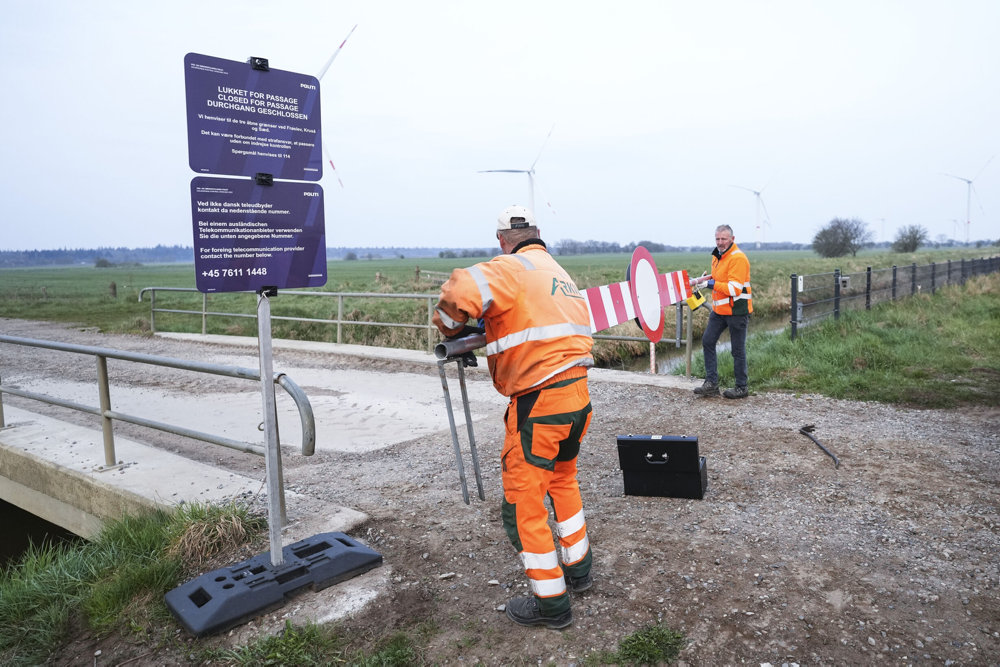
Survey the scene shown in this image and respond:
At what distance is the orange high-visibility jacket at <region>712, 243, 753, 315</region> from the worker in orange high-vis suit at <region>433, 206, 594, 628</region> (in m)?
5.00

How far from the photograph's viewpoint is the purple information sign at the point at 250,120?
3244 mm

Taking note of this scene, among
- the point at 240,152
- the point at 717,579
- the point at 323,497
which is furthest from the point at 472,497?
the point at 240,152

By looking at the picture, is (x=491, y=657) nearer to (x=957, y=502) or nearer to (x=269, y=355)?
(x=269, y=355)

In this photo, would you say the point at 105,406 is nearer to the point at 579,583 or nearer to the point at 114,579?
the point at 114,579

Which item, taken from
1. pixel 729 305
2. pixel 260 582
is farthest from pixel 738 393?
pixel 260 582

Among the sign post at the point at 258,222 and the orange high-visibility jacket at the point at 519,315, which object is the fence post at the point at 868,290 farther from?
the sign post at the point at 258,222

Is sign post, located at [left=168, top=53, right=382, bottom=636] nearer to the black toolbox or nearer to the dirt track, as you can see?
the dirt track

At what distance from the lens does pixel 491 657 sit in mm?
3008

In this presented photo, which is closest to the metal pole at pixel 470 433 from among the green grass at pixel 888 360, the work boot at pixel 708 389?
the work boot at pixel 708 389

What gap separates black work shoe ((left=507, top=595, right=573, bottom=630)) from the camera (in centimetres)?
317

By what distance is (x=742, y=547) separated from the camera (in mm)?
3998

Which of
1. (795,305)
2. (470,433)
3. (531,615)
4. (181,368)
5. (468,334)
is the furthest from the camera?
(795,305)

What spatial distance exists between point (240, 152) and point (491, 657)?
2.66 m

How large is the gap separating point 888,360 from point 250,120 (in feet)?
31.3
